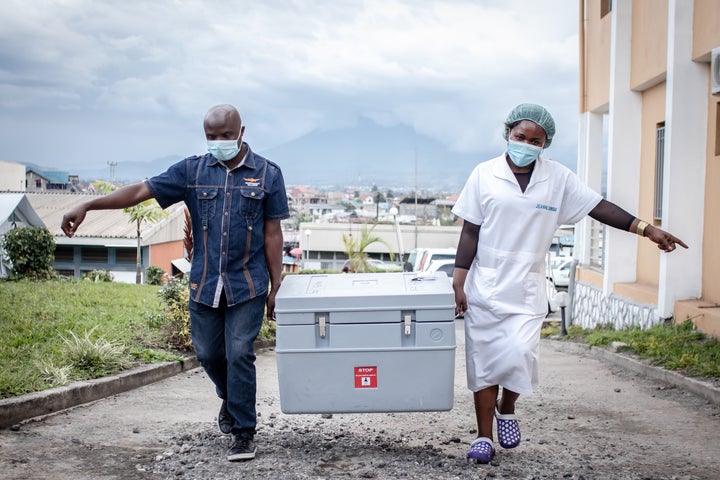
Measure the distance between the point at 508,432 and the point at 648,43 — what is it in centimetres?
917

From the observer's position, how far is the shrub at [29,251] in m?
15.8

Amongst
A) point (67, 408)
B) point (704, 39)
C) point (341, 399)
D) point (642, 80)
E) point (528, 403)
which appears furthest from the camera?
point (642, 80)

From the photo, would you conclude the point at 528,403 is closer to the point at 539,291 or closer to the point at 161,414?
the point at 539,291

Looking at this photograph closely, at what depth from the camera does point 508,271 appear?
4875mm

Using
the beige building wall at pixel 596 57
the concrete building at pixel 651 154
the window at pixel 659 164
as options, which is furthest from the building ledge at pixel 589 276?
the beige building wall at pixel 596 57

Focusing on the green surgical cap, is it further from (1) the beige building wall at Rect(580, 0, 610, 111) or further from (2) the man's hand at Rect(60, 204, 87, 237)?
(1) the beige building wall at Rect(580, 0, 610, 111)

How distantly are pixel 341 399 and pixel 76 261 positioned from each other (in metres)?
39.4

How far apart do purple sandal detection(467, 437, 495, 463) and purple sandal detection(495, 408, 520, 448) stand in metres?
0.19

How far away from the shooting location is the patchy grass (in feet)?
25.8

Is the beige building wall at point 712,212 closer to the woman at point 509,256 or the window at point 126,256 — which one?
the woman at point 509,256

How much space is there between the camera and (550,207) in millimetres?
4941

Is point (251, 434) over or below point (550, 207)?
below

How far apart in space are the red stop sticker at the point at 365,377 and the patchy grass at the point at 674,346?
403 centimetres

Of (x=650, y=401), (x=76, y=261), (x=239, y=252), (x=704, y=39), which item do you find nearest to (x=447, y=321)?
(x=239, y=252)
